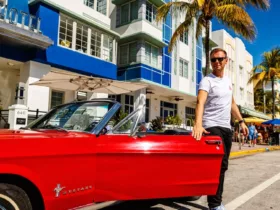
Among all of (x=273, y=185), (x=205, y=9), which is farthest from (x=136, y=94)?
(x=273, y=185)

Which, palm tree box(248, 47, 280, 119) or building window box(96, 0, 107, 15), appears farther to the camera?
palm tree box(248, 47, 280, 119)

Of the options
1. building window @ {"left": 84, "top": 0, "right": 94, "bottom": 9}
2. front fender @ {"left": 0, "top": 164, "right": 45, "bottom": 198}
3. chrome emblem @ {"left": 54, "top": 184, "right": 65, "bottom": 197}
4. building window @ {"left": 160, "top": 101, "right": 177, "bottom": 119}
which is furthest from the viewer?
building window @ {"left": 160, "top": 101, "right": 177, "bottom": 119}

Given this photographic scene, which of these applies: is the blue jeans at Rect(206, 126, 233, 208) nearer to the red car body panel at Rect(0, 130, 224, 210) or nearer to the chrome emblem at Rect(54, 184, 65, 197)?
the red car body panel at Rect(0, 130, 224, 210)

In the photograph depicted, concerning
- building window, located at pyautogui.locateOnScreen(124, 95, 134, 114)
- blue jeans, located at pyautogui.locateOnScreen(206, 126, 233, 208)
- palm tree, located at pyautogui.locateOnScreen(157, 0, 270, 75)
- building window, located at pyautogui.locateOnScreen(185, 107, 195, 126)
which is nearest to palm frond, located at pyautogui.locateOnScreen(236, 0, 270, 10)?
palm tree, located at pyautogui.locateOnScreen(157, 0, 270, 75)

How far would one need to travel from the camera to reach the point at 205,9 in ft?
42.0

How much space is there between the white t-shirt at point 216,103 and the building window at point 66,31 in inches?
481

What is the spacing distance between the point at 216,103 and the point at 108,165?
1668 millimetres

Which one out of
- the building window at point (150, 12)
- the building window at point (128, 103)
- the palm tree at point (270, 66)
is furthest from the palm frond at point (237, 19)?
the palm tree at point (270, 66)

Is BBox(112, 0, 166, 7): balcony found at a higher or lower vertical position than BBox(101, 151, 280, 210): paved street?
higher

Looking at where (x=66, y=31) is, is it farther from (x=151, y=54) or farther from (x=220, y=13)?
(x=220, y=13)

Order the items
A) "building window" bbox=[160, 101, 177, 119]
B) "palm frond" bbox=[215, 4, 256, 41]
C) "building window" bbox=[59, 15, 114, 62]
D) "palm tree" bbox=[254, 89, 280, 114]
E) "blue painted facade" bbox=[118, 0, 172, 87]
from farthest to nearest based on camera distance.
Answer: "palm tree" bbox=[254, 89, 280, 114], "building window" bbox=[160, 101, 177, 119], "blue painted facade" bbox=[118, 0, 172, 87], "building window" bbox=[59, 15, 114, 62], "palm frond" bbox=[215, 4, 256, 41]

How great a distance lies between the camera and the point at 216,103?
3604 mm

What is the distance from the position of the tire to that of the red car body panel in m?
0.14

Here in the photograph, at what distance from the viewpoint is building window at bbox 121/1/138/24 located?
1887cm
